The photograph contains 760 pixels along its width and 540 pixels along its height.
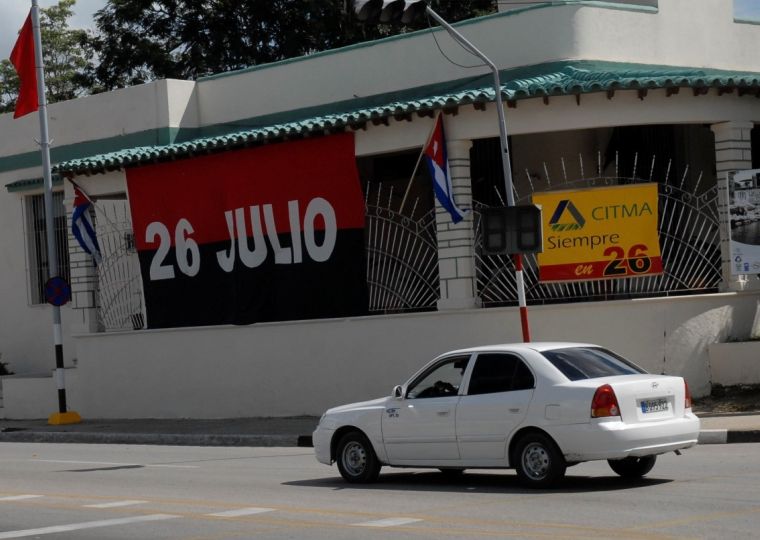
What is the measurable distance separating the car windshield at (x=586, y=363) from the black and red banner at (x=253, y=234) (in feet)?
30.8

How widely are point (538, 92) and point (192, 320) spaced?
28.0 feet

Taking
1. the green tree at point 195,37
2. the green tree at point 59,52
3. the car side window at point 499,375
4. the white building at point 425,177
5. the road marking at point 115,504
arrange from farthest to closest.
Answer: the green tree at point 59,52 → the green tree at point 195,37 → the white building at point 425,177 → the road marking at point 115,504 → the car side window at point 499,375

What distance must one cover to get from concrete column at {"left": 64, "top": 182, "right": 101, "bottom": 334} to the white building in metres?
0.05

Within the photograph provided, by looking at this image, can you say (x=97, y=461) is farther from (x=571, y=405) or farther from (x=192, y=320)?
(x=571, y=405)

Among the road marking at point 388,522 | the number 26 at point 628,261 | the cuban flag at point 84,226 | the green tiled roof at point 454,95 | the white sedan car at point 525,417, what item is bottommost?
the road marking at point 388,522

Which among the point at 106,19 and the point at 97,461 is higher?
the point at 106,19

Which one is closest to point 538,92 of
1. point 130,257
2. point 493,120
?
point 493,120

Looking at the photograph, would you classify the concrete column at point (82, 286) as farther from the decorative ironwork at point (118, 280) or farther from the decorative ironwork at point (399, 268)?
the decorative ironwork at point (399, 268)

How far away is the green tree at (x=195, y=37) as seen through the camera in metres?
44.0

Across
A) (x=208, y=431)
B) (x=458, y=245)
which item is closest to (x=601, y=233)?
(x=458, y=245)

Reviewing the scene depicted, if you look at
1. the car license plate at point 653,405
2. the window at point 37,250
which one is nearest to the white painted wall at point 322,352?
the window at point 37,250

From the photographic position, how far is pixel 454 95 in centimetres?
2094

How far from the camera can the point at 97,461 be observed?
62.8ft

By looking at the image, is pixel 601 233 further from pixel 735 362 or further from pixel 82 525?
pixel 82 525
